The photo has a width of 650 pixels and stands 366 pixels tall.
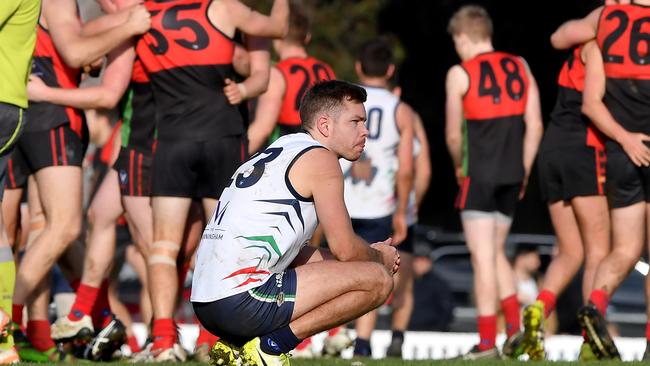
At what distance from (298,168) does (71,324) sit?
11.4ft

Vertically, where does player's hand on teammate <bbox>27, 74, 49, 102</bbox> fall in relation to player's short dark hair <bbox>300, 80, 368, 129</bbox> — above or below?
below

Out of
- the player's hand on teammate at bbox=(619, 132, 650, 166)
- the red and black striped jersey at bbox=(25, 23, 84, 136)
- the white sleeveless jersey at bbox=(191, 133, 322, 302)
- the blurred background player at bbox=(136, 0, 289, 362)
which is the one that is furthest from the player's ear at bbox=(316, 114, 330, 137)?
the player's hand on teammate at bbox=(619, 132, 650, 166)

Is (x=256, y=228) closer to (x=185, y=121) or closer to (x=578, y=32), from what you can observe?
(x=185, y=121)

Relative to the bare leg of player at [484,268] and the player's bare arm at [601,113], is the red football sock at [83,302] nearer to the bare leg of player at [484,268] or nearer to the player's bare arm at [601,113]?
the bare leg of player at [484,268]

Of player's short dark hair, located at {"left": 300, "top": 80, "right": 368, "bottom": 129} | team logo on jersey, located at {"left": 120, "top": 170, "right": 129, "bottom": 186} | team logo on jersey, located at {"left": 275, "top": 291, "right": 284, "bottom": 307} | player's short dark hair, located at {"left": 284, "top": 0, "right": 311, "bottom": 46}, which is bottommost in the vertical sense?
team logo on jersey, located at {"left": 120, "top": 170, "right": 129, "bottom": 186}

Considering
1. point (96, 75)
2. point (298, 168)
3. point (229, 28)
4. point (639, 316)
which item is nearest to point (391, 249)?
point (298, 168)

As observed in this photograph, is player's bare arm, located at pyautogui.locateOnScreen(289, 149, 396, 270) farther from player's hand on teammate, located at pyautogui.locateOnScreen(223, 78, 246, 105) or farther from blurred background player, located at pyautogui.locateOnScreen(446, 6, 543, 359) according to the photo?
blurred background player, located at pyautogui.locateOnScreen(446, 6, 543, 359)

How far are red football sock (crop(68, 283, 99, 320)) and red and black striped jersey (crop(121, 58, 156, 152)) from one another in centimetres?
109

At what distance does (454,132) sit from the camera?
12.0 metres

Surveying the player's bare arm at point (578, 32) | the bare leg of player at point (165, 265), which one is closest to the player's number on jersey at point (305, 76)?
the player's bare arm at point (578, 32)

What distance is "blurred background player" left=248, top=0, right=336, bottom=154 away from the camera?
12047 mm

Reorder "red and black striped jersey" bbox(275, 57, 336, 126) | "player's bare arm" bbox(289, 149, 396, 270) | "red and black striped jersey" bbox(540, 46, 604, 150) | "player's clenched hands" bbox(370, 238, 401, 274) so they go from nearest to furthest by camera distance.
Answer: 1. "player's bare arm" bbox(289, 149, 396, 270)
2. "player's clenched hands" bbox(370, 238, 401, 274)
3. "red and black striped jersey" bbox(540, 46, 604, 150)
4. "red and black striped jersey" bbox(275, 57, 336, 126)

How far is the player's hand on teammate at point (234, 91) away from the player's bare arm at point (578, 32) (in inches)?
93.7

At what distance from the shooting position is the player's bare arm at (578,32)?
35.1ft
